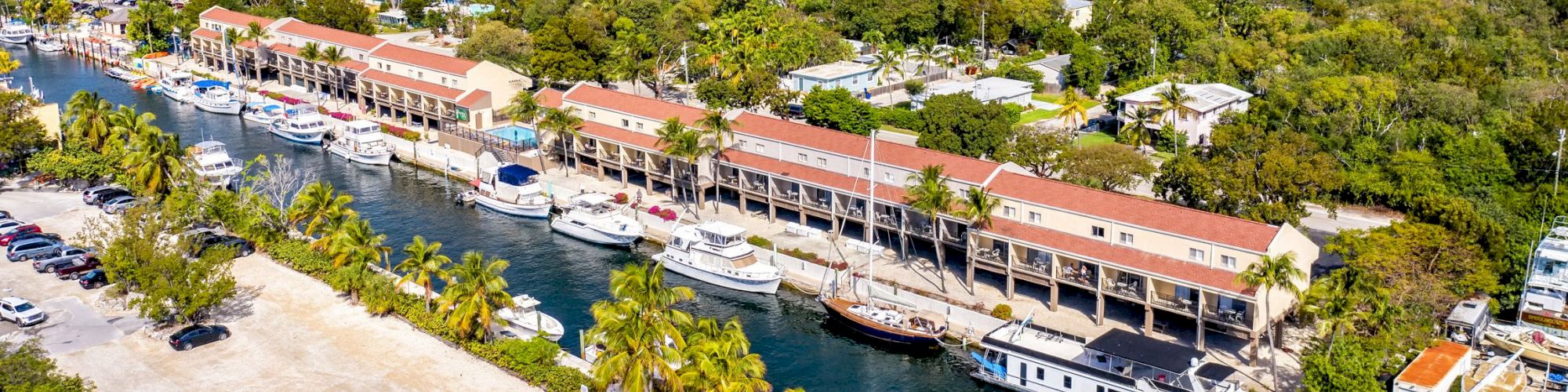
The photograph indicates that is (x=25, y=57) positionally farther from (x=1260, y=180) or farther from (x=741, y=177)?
(x=1260, y=180)

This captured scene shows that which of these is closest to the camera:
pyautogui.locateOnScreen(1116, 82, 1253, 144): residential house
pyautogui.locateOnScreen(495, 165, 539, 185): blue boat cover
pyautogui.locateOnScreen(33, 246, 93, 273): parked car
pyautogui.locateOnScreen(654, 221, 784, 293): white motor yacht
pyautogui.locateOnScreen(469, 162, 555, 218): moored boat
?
pyautogui.locateOnScreen(654, 221, 784, 293): white motor yacht

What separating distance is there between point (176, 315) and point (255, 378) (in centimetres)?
891

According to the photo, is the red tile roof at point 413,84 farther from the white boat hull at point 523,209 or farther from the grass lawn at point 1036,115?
the grass lawn at point 1036,115

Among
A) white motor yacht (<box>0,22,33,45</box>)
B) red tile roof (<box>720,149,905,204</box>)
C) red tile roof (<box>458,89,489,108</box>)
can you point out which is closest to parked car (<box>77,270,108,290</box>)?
red tile roof (<box>720,149,905,204</box>)

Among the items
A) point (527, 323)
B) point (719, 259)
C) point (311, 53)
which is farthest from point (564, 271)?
point (311, 53)

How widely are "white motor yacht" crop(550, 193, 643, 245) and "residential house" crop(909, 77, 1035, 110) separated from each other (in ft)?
128

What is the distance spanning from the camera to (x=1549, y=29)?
130 meters

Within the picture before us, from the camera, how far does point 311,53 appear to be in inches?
4938

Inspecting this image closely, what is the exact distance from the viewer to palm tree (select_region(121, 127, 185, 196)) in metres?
87.6

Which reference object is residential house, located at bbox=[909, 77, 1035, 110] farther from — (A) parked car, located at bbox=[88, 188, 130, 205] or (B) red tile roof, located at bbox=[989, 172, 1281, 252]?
(A) parked car, located at bbox=[88, 188, 130, 205]

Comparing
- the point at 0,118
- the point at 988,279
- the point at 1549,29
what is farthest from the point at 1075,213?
the point at 1549,29

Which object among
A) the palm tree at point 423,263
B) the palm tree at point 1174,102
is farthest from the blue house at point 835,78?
the palm tree at point 423,263

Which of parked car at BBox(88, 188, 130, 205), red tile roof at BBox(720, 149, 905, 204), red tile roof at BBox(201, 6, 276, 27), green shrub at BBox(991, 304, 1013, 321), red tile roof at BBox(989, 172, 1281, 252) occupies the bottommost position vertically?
green shrub at BBox(991, 304, 1013, 321)

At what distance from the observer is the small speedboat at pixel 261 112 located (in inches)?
4781
